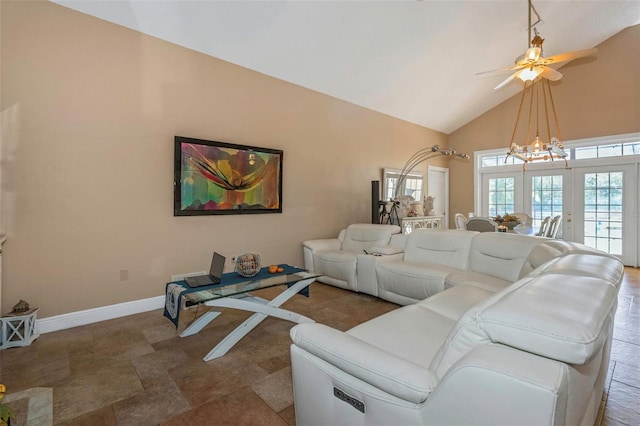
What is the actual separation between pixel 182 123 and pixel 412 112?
15.2ft

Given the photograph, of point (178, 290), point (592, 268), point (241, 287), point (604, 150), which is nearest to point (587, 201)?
point (604, 150)

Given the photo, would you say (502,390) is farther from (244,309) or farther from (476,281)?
(476,281)

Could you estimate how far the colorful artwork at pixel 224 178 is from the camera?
362 centimetres

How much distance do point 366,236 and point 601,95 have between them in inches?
215

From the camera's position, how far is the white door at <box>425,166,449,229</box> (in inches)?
295

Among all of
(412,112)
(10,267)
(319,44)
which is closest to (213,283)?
(10,267)

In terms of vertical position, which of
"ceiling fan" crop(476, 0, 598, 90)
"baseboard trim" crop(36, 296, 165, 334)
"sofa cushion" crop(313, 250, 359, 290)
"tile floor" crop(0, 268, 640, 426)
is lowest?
"tile floor" crop(0, 268, 640, 426)

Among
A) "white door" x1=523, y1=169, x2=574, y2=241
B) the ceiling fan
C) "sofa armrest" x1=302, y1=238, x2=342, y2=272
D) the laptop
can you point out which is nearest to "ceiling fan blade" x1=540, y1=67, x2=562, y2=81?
the ceiling fan

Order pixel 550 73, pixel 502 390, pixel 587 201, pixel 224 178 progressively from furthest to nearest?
pixel 587 201
pixel 224 178
pixel 550 73
pixel 502 390

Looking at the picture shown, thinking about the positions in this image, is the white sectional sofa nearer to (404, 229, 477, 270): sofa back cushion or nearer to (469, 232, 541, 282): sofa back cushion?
(469, 232, 541, 282): sofa back cushion

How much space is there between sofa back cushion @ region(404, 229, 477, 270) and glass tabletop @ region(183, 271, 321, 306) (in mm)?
1493

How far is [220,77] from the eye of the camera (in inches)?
155

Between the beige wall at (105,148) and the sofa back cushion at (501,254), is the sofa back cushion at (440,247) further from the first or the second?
the beige wall at (105,148)

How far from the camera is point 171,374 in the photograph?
7.06ft
